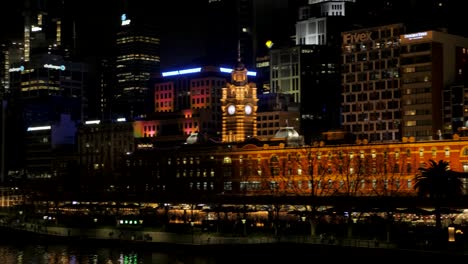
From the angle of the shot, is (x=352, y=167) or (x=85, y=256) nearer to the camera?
(x=85, y=256)

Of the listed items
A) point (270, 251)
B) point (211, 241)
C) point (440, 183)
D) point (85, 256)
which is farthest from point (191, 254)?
point (440, 183)

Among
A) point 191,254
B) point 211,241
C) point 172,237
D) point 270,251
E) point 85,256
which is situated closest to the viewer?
point 270,251

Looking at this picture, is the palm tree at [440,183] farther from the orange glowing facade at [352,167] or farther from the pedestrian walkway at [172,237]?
the orange glowing facade at [352,167]

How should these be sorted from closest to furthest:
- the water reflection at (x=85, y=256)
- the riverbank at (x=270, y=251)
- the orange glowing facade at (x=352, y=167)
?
1. the riverbank at (x=270, y=251)
2. the water reflection at (x=85, y=256)
3. the orange glowing facade at (x=352, y=167)

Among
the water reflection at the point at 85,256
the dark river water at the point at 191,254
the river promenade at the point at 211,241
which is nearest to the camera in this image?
the river promenade at the point at 211,241

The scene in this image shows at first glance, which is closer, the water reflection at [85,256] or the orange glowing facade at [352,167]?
the water reflection at [85,256]

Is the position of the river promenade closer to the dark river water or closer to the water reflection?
the dark river water

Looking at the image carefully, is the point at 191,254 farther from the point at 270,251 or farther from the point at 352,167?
the point at 352,167

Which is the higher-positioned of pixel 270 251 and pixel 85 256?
pixel 270 251

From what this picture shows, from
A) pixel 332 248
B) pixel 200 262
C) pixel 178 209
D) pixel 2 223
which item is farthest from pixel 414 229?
pixel 2 223

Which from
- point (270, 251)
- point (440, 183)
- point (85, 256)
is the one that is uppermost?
point (440, 183)

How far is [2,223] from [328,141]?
7207 cm

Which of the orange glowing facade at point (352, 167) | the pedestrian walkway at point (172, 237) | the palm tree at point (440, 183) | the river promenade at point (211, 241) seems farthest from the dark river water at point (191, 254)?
the orange glowing facade at point (352, 167)

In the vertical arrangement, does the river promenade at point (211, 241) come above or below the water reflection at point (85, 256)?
above
